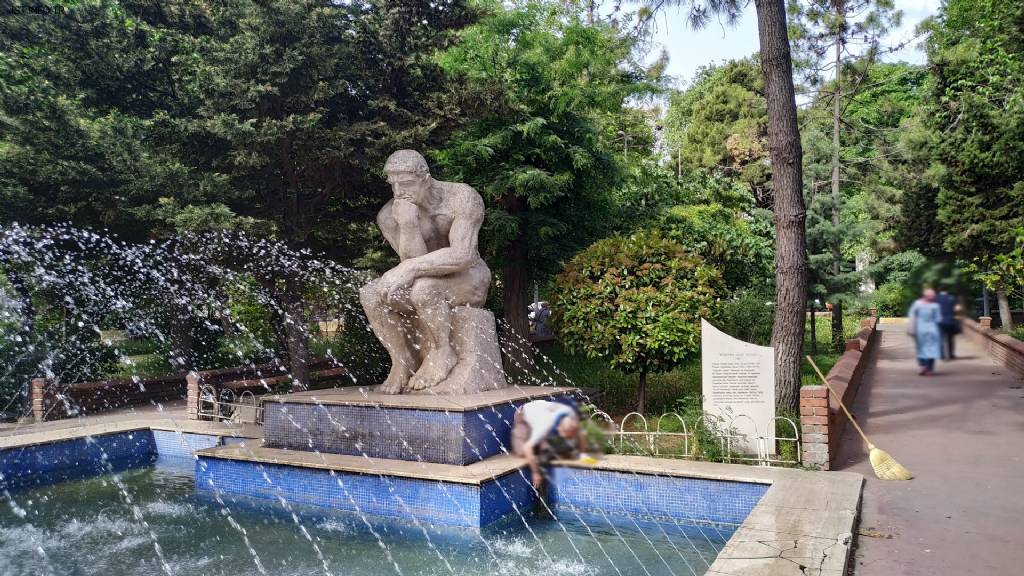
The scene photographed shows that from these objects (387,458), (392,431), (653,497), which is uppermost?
(392,431)

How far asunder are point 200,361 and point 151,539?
470 inches

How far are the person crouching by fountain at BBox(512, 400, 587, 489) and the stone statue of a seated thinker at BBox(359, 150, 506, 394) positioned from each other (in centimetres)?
662

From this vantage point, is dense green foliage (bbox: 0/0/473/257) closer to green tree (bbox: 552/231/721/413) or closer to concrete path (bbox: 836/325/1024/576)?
green tree (bbox: 552/231/721/413)

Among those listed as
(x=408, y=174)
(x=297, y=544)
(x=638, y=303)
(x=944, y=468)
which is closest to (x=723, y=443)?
(x=944, y=468)

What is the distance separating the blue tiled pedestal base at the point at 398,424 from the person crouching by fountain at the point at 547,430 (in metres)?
5.72

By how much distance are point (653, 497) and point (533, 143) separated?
7.36m

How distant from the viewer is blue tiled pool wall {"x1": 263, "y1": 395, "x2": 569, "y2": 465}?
6891mm

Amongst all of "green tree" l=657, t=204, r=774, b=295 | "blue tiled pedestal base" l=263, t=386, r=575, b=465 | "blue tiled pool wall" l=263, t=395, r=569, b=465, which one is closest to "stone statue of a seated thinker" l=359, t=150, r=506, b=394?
"blue tiled pedestal base" l=263, t=386, r=575, b=465

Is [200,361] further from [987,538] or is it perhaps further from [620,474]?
[987,538]

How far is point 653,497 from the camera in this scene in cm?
643

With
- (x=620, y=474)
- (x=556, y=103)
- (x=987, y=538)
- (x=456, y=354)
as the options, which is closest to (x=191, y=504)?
(x=456, y=354)

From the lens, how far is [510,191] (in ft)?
39.9

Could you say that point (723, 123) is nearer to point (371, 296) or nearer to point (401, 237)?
point (401, 237)

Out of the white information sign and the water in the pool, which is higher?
the white information sign
